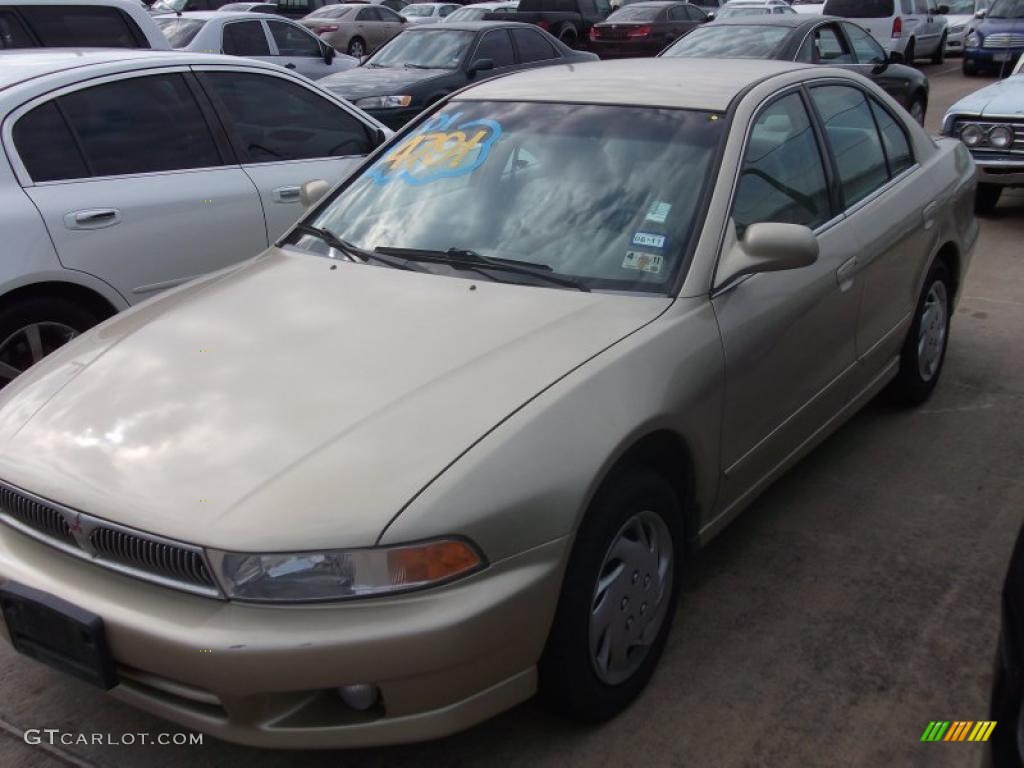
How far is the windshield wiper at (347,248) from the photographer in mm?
3510

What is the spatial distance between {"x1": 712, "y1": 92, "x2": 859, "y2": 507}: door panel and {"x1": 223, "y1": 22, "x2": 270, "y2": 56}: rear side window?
11309 millimetres

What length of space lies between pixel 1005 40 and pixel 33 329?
19.0m

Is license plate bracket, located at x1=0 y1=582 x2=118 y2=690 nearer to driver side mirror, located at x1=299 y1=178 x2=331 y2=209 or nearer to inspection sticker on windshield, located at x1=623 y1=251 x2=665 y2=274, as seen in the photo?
inspection sticker on windshield, located at x1=623 y1=251 x2=665 y2=274

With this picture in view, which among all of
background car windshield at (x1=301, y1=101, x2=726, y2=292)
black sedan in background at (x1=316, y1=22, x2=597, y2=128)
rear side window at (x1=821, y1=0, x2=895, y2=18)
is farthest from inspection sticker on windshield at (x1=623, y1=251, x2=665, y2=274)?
rear side window at (x1=821, y1=0, x2=895, y2=18)

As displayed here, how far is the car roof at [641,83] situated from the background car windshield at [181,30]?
1030cm

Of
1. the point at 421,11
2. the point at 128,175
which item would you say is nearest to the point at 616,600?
the point at 128,175

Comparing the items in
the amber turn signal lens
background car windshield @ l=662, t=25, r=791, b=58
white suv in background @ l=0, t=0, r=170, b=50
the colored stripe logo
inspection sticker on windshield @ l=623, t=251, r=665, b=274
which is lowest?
the colored stripe logo

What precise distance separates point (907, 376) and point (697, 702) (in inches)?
95.4

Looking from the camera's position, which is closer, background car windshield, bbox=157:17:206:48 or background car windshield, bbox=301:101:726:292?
background car windshield, bbox=301:101:726:292

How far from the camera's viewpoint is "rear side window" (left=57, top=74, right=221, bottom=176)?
16.0 feet

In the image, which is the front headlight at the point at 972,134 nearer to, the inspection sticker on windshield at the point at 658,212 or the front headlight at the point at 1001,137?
the front headlight at the point at 1001,137

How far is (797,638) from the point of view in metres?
3.34

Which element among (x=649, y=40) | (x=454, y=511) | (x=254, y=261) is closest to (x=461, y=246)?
(x=254, y=261)

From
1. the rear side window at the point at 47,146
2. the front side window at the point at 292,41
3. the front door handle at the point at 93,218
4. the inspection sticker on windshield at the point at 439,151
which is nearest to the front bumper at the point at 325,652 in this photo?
the inspection sticker on windshield at the point at 439,151
